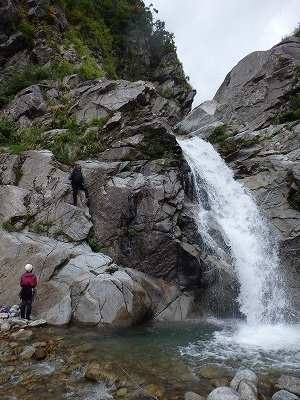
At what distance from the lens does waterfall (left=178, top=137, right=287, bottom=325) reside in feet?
49.5

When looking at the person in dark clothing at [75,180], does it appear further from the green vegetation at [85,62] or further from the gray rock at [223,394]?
the gray rock at [223,394]

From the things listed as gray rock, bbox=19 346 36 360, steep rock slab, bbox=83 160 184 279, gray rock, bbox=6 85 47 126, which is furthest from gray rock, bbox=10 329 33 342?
gray rock, bbox=6 85 47 126

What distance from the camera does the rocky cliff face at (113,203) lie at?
13062mm

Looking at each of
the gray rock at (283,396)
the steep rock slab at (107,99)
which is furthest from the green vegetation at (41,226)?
the gray rock at (283,396)

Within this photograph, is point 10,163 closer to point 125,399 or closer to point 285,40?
point 125,399

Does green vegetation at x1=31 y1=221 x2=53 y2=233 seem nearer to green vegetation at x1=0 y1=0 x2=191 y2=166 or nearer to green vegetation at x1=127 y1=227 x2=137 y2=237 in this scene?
green vegetation at x1=127 y1=227 x2=137 y2=237

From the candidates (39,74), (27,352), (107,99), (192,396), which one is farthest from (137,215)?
(39,74)

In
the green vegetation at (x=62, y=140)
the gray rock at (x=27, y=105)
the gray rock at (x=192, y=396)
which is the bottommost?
the gray rock at (x=192, y=396)

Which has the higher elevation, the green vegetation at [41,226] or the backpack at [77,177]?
the backpack at [77,177]

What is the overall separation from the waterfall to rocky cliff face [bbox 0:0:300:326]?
25.5 inches

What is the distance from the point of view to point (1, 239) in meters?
14.2

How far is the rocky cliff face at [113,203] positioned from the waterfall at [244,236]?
0.65 metres

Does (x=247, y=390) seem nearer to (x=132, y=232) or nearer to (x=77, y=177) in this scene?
(x=132, y=232)

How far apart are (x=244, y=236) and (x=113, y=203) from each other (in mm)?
6767
